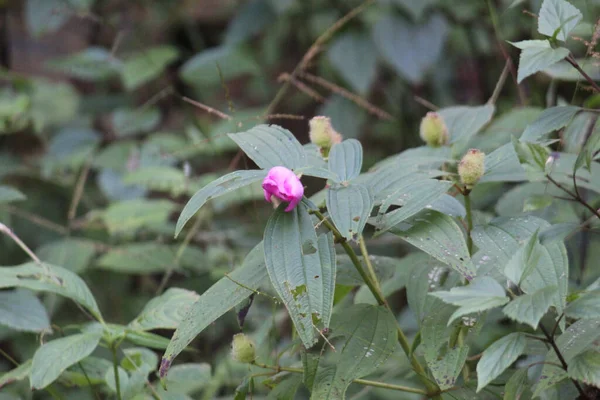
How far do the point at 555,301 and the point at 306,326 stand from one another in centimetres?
21

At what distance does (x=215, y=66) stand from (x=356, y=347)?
4.46 ft

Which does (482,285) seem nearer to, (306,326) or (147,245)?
(306,326)

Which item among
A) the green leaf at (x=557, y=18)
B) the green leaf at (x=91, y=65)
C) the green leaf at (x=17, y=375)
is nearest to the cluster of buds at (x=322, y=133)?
the green leaf at (x=557, y=18)

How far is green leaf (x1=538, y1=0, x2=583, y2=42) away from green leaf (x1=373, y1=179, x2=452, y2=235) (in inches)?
6.8

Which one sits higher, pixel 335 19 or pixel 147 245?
pixel 335 19

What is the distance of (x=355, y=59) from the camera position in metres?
1.84

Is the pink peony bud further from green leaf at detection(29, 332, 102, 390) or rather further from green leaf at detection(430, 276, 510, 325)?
green leaf at detection(29, 332, 102, 390)

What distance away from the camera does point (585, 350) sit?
0.56 m

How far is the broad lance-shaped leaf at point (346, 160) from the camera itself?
646mm

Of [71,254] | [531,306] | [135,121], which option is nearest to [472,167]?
[531,306]

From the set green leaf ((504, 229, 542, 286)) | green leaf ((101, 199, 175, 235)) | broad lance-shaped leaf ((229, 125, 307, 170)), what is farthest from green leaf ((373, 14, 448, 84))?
green leaf ((504, 229, 542, 286))

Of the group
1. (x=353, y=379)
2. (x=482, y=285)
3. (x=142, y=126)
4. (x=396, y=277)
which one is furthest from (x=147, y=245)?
(x=482, y=285)

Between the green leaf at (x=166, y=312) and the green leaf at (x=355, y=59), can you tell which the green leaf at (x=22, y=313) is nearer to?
the green leaf at (x=166, y=312)

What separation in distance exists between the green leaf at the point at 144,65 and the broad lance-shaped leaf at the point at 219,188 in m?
1.28
